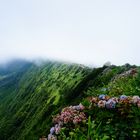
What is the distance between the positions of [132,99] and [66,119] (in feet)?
6.15

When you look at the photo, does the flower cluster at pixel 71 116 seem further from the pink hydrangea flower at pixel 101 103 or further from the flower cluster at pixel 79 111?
the pink hydrangea flower at pixel 101 103

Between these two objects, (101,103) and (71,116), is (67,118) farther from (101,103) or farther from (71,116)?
(101,103)

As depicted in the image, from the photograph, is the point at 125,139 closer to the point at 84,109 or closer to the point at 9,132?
the point at 84,109

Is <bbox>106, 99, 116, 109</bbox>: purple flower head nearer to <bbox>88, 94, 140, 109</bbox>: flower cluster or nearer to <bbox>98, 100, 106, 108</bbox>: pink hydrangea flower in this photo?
<bbox>88, 94, 140, 109</bbox>: flower cluster

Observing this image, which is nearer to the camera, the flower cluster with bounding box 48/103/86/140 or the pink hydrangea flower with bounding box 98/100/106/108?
the flower cluster with bounding box 48/103/86/140

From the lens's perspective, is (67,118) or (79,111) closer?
(67,118)

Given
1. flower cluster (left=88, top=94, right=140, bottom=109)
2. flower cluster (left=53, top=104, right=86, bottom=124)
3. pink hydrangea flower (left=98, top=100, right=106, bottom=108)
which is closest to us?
flower cluster (left=88, top=94, right=140, bottom=109)

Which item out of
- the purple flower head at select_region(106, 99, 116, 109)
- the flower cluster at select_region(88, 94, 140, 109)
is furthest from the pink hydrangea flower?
the purple flower head at select_region(106, 99, 116, 109)

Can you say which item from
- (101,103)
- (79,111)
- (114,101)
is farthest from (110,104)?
(79,111)

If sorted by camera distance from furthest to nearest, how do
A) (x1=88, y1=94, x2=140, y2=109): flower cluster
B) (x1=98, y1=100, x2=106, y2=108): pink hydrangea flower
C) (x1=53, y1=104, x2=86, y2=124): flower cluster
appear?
(x1=98, y1=100, x2=106, y2=108): pink hydrangea flower < (x1=53, y1=104, x2=86, y2=124): flower cluster < (x1=88, y1=94, x2=140, y2=109): flower cluster

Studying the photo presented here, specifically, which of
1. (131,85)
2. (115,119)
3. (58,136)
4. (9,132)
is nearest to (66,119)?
(58,136)


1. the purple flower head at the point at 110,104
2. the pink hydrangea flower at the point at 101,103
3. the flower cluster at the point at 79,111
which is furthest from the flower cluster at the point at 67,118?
the purple flower head at the point at 110,104

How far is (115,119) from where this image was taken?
10.0 m

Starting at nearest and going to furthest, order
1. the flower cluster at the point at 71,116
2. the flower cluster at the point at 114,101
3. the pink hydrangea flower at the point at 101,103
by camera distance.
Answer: the flower cluster at the point at 114,101 < the flower cluster at the point at 71,116 < the pink hydrangea flower at the point at 101,103
